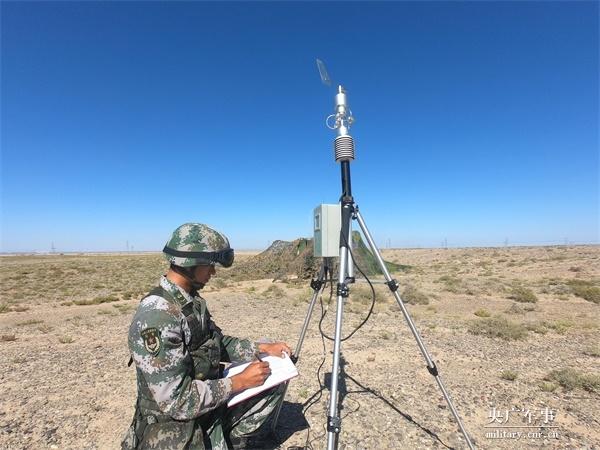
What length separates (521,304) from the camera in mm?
11422

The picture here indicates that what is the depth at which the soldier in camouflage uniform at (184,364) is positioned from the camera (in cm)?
202

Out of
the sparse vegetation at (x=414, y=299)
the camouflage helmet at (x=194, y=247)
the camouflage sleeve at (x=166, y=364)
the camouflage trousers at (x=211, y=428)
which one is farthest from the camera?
the sparse vegetation at (x=414, y=299)

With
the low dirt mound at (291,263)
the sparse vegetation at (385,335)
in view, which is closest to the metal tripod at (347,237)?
Answer: the sparse vegetation at (385,335)

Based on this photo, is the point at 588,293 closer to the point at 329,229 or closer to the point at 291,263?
the point at 291,263

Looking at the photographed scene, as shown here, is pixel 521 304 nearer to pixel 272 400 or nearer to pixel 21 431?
pixel 272 400

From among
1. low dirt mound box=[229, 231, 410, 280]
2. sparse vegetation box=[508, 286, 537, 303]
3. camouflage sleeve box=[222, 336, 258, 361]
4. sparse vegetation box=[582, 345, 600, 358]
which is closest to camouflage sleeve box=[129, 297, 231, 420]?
camouflage sleeve box=[222, 336, 258, 361]

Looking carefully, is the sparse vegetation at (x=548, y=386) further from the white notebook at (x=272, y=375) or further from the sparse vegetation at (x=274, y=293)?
the sparse vegetation at (x=274, y=293)

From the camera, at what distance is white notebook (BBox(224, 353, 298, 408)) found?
2381 mm

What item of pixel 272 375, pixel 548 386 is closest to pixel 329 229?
pixel 272 375

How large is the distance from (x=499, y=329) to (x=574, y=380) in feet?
9.51

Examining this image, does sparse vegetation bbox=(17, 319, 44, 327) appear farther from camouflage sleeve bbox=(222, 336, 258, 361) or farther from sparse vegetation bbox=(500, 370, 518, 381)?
sparse vegetation bbox=(500, 370, 518, 381)

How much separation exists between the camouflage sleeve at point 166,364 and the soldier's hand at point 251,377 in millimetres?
235

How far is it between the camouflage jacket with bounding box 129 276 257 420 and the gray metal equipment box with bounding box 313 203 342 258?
1438mm

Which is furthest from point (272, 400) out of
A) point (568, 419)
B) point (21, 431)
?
point (568, 419)
